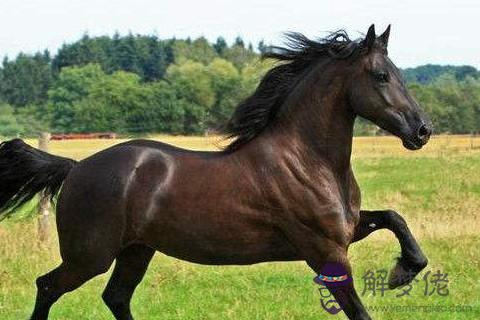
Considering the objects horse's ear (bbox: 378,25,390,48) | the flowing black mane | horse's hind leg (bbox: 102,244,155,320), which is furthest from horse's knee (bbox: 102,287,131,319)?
horse's ear (bbox: 378,25,390,48)

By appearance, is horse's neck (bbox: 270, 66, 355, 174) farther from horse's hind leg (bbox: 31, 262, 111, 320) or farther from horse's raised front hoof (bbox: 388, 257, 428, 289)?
horse's hind leg (bbox: 31, 262, 111, 320)

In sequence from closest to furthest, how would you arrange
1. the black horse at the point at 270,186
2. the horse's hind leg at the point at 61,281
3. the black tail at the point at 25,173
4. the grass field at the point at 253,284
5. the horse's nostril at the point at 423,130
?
the horse's nostril at the point at 423,130 → the black horse at the point at 270,186 → the horse's hind leg at the point at 61,281 → the black tail at the point at 25,173 → the grass field at the point at 253,284

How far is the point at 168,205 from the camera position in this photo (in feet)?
15.9

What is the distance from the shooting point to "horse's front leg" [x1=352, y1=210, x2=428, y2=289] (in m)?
4.84

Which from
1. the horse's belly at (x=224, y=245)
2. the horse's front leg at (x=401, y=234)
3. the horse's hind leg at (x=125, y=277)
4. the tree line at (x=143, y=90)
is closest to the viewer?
the horse's belly at (x=224, y=245)

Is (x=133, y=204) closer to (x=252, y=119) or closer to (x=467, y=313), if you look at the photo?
(x=252, y=119)

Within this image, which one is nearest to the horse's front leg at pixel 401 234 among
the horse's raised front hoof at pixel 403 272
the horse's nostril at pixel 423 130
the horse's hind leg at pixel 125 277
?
the horse's raised front hoof at pixel 403 272

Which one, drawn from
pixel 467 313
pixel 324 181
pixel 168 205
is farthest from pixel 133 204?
pixel 467 313

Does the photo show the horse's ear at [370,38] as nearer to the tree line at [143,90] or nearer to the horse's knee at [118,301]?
the tree line at [143,90]

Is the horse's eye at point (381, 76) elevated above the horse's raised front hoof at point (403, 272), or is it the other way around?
the horse's eye at point (381, 76)

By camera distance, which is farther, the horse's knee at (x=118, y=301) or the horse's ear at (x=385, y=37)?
the horse's knee at (x=118, y=301)

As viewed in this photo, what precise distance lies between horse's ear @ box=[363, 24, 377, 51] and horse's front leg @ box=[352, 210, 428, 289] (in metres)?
1.08

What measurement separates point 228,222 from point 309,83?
41.6 inches

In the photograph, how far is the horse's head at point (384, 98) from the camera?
14.8 feet
